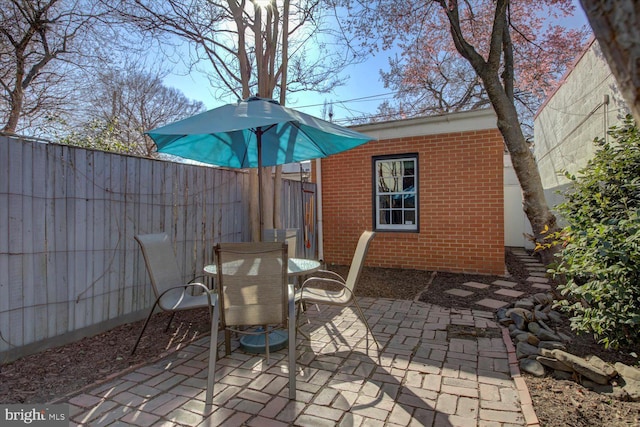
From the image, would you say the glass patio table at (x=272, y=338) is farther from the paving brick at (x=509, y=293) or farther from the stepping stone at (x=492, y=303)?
the paving brick at (x=509, y=293)

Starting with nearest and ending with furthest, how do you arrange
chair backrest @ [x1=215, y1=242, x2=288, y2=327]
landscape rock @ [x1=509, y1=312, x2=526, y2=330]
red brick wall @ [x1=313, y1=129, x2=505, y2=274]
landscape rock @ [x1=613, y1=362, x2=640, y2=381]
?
1. landscape rock @ [x1=613, y1=362, x2=640, y2=381]
2. chair backrest @ [x1=215, y1=242, x2=288, y2=327]
3. landscape rock @ [x1=509, y1=312, x2=526, y2=330]
4. red brick wall @ [x1=313, y1=129, x2=505, y2=274]

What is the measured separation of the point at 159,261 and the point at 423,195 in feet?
16.0

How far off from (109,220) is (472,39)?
8262mm

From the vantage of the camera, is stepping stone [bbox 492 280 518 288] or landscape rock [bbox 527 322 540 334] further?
stepping stone [bbox 492 280 518 288]

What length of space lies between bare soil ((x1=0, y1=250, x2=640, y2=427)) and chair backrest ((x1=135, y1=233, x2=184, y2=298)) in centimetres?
55

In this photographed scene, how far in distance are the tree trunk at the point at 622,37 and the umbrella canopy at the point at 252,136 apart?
6.33 feet

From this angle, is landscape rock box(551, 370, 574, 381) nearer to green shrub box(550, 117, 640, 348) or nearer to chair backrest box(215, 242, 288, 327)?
Answer: green shrub box(550, 117, 640, 348)

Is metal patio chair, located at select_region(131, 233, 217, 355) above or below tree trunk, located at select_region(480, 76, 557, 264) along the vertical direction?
below

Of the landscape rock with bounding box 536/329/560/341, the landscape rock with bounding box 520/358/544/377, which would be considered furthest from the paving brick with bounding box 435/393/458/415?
A: the landscape rock with bounding box 536/329/560/341

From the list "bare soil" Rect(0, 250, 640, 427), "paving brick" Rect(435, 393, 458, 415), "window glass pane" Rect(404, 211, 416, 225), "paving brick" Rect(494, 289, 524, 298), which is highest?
"window glass pane" Rect(404, 211, 416, 225)

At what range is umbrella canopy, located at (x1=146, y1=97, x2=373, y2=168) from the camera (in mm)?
2571

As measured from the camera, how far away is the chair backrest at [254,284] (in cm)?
244

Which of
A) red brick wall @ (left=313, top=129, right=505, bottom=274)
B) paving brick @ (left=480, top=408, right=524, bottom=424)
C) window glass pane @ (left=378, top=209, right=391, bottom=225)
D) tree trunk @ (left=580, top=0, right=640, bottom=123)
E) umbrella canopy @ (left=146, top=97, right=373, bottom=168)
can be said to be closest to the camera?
tree trunk @ (left=580, top=0, right=640, bottom=123)

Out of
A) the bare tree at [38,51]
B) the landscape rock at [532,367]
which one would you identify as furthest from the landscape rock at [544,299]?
the bare tree at [38,51]
